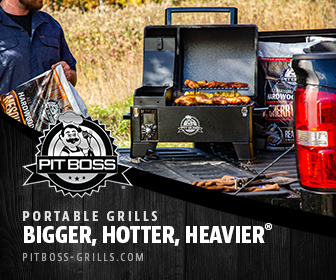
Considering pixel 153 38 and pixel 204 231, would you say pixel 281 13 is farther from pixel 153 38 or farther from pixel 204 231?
pixel 204 231

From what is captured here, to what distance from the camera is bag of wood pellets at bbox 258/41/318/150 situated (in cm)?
327

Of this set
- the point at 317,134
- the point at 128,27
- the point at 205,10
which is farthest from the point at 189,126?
the point at 128,27

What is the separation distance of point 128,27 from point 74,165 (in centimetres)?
854

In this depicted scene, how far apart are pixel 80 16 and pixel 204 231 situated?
995 centimetres

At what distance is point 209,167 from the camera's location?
2.36 m

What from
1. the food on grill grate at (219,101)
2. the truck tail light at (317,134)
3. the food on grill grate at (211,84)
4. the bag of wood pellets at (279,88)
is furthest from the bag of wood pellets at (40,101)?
the bag of wood pellets at (279,88)

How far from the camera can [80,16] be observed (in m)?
10.7

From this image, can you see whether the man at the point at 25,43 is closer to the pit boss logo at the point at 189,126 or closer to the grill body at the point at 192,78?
the grill body at the point at 192,78

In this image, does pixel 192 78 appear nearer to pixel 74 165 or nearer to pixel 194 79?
pixel 194 79

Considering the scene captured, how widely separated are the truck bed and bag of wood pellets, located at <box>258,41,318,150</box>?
34 centimetres

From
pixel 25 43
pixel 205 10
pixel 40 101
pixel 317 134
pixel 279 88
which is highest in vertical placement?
pixel 205 10

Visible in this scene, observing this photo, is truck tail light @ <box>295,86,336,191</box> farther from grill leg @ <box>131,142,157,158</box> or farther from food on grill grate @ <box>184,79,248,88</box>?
food on grill grate @ <box>184,79,248,88</box>

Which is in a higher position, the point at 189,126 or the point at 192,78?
the point at 192,78

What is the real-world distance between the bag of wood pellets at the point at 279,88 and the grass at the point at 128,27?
461 cm
